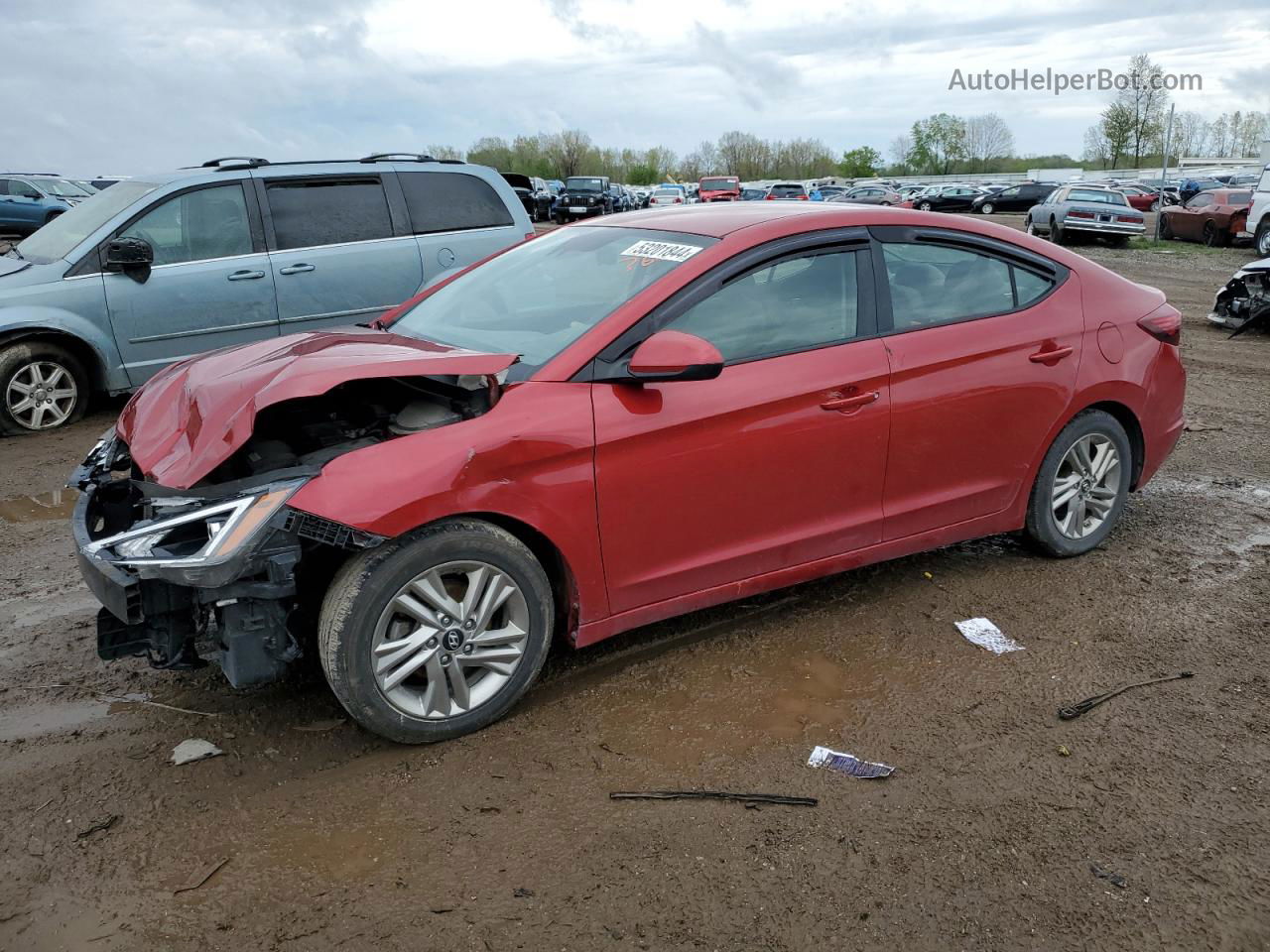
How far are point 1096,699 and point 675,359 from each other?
1929mm

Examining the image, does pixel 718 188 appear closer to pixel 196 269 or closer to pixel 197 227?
pixel 197 227

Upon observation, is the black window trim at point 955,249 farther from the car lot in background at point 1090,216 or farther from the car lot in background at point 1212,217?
the car lot in background at point 1090,216

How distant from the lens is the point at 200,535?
9.73 feet

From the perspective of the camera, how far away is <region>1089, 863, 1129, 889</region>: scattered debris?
261 centimetres

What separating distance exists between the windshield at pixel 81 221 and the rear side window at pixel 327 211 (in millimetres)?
922

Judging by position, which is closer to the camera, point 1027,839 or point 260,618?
point 1027,839

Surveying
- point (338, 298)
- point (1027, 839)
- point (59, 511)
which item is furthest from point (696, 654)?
point (338, 298)

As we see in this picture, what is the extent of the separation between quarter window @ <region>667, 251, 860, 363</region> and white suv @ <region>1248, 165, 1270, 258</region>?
20.3 m

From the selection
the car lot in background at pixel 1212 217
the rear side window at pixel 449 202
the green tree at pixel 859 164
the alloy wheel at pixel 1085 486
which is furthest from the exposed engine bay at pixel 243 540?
the green tree at pixel 859 164

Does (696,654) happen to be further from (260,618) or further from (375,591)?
(260,618)

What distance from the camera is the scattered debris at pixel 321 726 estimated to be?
335 cm

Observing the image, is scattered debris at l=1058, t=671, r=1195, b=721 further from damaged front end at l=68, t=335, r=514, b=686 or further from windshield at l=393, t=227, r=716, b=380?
damaged front end at l=68, t=335, r=514, b=686

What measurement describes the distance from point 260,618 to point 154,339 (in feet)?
17.2

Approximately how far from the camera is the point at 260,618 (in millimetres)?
2977
